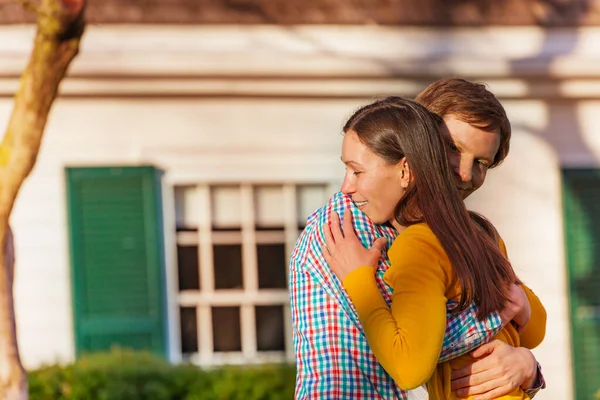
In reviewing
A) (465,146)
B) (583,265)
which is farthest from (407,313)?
(583,265)

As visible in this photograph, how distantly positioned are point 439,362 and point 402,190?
1.41 ft

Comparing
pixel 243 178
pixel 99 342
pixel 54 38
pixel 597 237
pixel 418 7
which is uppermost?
pixel 418 7

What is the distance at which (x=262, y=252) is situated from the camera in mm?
8289

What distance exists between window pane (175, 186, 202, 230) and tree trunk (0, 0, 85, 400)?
2.58 metres

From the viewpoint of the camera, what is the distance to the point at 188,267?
822cm

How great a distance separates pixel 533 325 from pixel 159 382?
4.57m

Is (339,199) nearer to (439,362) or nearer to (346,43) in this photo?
(439,362)

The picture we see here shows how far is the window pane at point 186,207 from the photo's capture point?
26.8 feet

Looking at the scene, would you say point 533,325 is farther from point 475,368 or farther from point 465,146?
point 465,146

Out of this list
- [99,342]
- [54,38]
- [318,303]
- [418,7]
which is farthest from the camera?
[418,7]

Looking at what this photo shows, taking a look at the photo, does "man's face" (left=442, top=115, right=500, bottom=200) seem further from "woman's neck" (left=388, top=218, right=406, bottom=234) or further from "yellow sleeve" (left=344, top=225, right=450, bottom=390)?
"yellow sleeve" (left=344, top=225, right=450, bottom=390)

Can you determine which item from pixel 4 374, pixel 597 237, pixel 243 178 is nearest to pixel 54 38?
pixel 4 374

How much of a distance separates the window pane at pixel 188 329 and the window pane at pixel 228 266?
27 centimetres

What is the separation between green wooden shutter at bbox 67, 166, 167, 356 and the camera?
7957 millimetres
